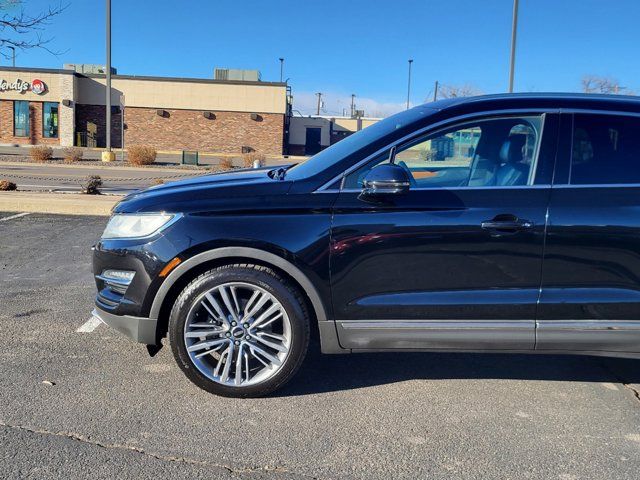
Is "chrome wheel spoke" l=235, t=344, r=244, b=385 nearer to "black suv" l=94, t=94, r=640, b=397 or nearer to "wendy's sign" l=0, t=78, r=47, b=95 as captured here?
"black suv" l=94, t=94, r=640, b=397

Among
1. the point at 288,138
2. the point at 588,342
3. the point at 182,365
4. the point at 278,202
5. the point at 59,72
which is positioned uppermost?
the point at 59,72

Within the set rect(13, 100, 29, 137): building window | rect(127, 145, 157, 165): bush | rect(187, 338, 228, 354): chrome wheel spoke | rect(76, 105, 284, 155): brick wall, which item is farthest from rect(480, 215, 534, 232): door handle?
rect(13, 100, 29, 137): building window

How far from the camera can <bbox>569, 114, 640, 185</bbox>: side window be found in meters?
3.59

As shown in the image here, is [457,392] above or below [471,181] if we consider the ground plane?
below

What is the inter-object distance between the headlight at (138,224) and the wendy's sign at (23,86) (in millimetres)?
45702

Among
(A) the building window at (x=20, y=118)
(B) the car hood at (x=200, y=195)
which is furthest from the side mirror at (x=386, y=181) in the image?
(A) the building window at (x=20, y=118)

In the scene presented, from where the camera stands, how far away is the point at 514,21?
55.5ft

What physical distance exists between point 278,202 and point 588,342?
201 centimetres

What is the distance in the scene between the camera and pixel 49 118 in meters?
44.7

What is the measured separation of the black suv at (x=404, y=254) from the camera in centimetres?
348

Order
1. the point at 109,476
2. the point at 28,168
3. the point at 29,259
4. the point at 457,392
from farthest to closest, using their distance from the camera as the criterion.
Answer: the point at 28,168
the point at 29,259
the point at 457,392
the point at 109,476

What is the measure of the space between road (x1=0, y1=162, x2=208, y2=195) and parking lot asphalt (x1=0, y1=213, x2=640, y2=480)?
489 inches

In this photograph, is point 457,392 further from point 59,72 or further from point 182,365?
point 59,72

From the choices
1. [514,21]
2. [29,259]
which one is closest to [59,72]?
[514,21]
